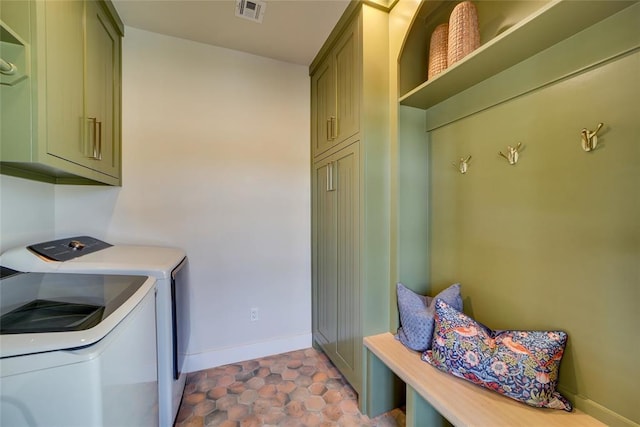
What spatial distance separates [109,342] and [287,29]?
6.75 feet

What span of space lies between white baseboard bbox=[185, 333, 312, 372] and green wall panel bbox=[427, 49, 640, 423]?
59.0 inches

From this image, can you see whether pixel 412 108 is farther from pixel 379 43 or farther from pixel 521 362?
pixel 521 362

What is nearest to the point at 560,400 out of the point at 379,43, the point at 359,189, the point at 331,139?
the point at 359,189

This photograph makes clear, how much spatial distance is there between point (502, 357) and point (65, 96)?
7.30 ft

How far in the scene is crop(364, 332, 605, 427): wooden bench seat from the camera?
91cm

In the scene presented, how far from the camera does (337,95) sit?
72.0 inches

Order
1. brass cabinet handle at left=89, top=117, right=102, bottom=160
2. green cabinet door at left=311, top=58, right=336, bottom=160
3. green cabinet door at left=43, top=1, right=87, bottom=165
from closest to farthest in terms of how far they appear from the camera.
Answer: green cabinet door at left=43, top=1, right=87, bottom=165, brass cabinet handle at left=89, top=117, right=102, bottom=160, green cabinet door at left=311, top=58, right=336, bottom=160

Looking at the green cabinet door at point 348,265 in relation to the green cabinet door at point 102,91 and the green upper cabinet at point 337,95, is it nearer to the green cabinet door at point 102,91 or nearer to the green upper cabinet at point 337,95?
the green upper cabinet at point 337,95

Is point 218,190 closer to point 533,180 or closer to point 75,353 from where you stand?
point 75,353

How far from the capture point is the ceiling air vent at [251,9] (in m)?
1.60

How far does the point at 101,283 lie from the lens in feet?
3.55

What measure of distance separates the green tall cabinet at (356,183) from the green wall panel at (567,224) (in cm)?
45

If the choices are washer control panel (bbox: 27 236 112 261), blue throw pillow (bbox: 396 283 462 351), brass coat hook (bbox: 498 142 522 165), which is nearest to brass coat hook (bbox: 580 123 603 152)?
brass coat hook (bbox: 498 142 522 165)

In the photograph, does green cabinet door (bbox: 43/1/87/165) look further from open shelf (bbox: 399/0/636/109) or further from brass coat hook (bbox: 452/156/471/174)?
brass coat hook (bbox: 452/156/471/174)
